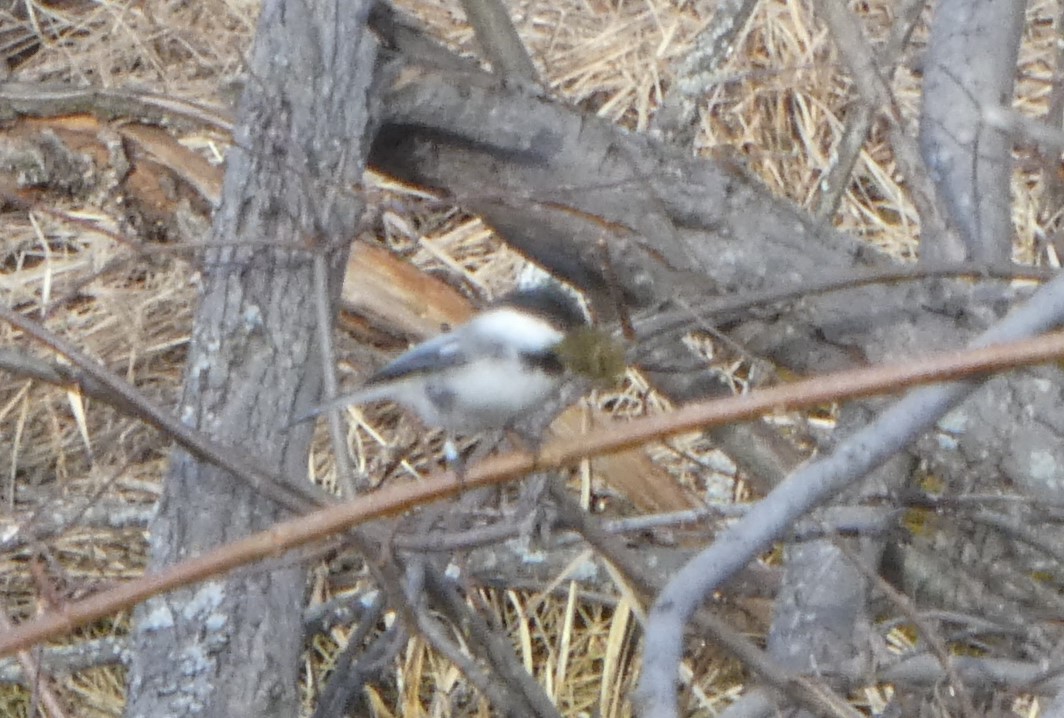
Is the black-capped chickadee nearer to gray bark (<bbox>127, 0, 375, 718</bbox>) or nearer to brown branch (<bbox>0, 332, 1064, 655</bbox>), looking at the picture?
gray bark (<bbox>127, 0, 375, 718</bbox>)

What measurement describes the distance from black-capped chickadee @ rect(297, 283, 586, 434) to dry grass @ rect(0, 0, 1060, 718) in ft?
2.56

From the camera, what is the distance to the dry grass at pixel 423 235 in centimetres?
265

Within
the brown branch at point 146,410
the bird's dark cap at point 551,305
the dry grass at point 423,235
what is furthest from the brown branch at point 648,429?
the dry grass at point 423,235

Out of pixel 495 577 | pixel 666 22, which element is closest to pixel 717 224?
pixel 495 577

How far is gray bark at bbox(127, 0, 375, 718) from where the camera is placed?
1824 mm

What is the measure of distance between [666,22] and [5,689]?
185cm

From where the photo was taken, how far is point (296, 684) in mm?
1857

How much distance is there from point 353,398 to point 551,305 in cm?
23

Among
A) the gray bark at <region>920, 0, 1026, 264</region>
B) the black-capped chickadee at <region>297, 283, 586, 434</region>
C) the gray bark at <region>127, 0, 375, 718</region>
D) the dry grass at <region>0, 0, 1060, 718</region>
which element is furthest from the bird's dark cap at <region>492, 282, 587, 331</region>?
the dry grass at <region>0, 0, 1060, 718</region>

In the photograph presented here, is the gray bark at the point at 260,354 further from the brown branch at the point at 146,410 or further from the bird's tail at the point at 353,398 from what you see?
the brown branch at the point at 146,410

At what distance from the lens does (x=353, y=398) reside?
1.73 metres

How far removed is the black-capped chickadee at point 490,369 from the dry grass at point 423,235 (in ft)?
2.56

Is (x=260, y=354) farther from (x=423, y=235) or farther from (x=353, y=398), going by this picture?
(x=423, y=235)

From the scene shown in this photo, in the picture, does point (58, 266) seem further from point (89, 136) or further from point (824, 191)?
point (824, 191)
